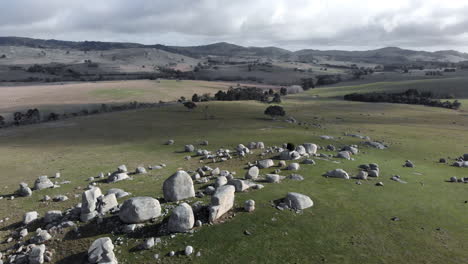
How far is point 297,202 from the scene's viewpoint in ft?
73.4

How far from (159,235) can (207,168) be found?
13.7m

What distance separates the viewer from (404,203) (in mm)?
23953

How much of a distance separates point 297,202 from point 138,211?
1058 cm

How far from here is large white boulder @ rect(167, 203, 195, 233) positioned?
1933cm

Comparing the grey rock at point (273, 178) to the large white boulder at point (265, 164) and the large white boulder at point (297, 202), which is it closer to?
the large white boulder at point (265, 164)

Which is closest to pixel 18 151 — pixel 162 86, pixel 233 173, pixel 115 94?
pixel 233 173

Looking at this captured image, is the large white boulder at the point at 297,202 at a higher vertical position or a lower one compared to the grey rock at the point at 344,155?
higher

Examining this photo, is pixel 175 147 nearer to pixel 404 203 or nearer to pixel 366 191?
pixel 366 191

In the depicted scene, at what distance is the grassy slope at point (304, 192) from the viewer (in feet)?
58.2

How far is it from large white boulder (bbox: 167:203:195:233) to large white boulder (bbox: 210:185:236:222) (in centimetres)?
149

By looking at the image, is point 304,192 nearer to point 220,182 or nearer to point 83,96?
point 220,182

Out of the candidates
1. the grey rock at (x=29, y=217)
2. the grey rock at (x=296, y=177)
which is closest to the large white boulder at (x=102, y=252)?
the grey rock at (x=29, y=217)

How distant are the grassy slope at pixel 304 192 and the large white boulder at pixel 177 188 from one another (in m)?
3.52

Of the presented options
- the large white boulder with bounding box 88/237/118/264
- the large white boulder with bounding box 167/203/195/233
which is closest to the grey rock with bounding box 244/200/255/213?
the large white boulder with bounding box 167/203/195/233
